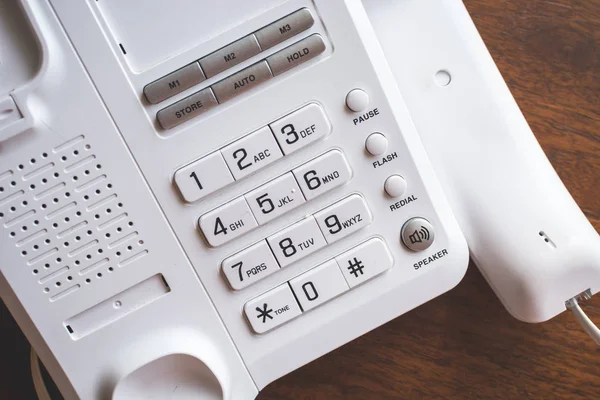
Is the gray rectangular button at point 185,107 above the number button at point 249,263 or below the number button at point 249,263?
above

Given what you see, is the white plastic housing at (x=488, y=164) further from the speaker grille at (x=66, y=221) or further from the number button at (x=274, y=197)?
the speaker grille at (x=66, y=221)

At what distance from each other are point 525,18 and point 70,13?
373 mm

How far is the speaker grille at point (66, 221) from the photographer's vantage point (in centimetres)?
37

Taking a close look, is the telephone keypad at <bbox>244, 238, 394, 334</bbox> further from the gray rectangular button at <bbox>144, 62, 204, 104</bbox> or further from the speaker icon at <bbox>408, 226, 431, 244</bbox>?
the gray rectangular button at <bbox>144, 62, 204, 104</bbox>

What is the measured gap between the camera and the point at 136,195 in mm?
386

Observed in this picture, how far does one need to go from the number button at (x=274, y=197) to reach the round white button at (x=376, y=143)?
0.19 ft

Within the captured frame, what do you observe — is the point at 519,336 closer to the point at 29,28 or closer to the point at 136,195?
the point at 136,195

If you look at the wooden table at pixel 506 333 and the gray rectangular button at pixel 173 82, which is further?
the wooden table at pixel 506 333

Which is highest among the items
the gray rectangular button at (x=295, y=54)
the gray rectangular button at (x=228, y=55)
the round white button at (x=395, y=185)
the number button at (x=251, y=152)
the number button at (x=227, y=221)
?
the gray rectangular button at (x=228, y=55)

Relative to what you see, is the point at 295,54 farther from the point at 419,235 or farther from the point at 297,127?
the point at 419,235

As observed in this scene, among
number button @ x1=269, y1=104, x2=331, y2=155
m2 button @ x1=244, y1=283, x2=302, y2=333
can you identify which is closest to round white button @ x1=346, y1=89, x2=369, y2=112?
number button @ x1=269, y1=104, x2=331, y2=155

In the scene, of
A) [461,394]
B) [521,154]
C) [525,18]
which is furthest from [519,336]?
[525,18]

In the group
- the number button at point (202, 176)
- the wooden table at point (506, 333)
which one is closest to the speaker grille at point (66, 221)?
the number button at point (202, 176)

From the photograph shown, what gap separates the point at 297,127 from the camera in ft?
1.27
